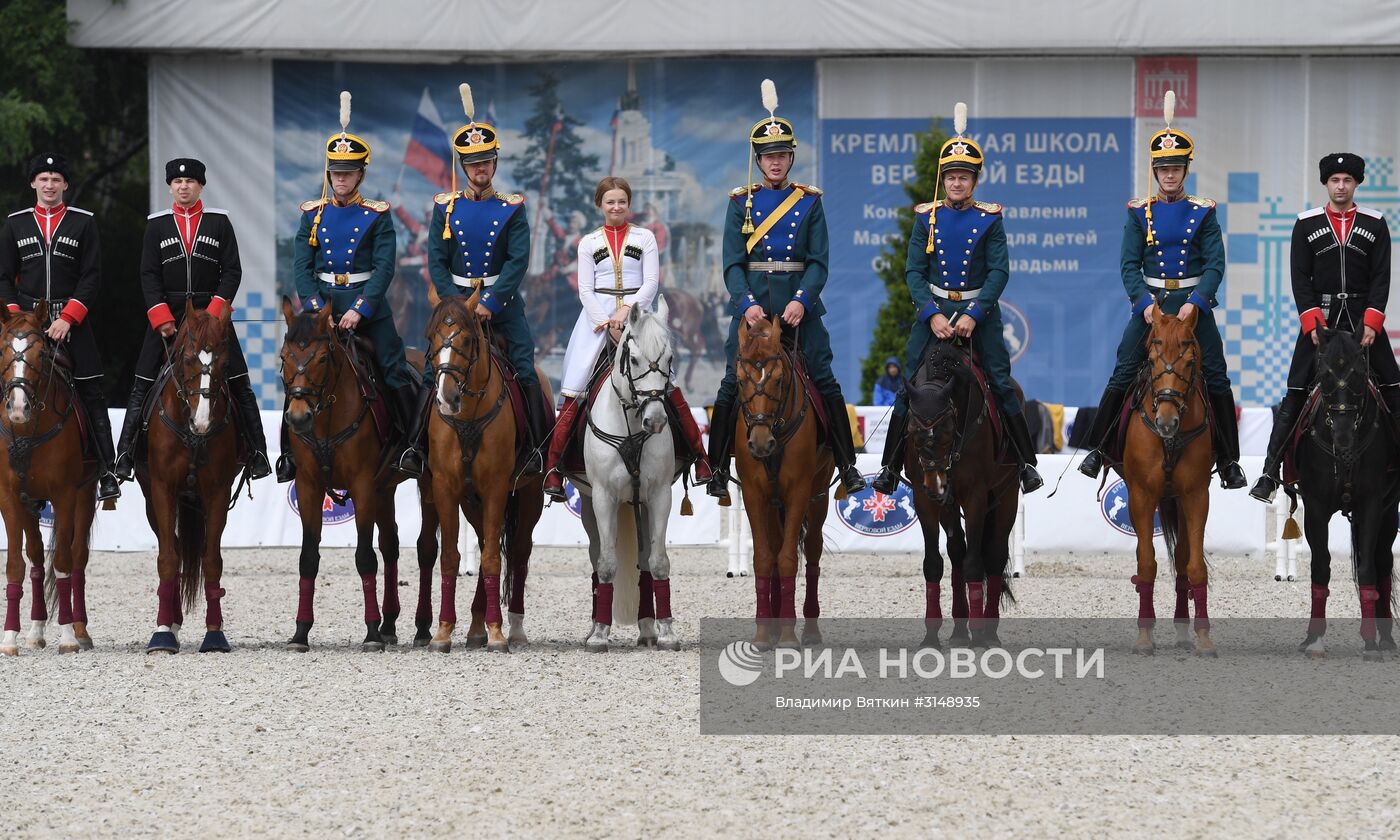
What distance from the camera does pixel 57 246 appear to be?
1228cm

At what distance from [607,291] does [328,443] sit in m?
1.87

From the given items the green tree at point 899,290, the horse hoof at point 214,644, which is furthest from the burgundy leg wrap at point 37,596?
the green tree at point 899,290

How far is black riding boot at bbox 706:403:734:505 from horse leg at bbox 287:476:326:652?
7.68 ft

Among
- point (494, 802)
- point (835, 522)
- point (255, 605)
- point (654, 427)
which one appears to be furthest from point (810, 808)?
point (835, 522)

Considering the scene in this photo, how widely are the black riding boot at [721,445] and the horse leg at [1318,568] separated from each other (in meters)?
3.39

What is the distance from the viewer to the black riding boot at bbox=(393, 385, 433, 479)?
1191cm

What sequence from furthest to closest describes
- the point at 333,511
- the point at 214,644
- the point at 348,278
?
the point at 333,511 → the point at 348,278 → the point at 214,644

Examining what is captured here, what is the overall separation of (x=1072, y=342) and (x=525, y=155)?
28.4 ft

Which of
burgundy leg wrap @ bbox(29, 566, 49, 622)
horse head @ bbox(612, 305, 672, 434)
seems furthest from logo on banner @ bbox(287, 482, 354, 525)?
horse head @ bbox(612, 305, 672, 434)

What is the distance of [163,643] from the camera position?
1200 centimetres

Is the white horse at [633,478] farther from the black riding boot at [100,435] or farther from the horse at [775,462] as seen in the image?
the black riding boot at [100,435]

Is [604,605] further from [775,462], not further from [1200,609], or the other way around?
[1200,609]

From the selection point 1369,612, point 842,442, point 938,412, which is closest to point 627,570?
point 842,442

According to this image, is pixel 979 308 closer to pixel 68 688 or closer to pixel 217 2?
pixel 68 688
